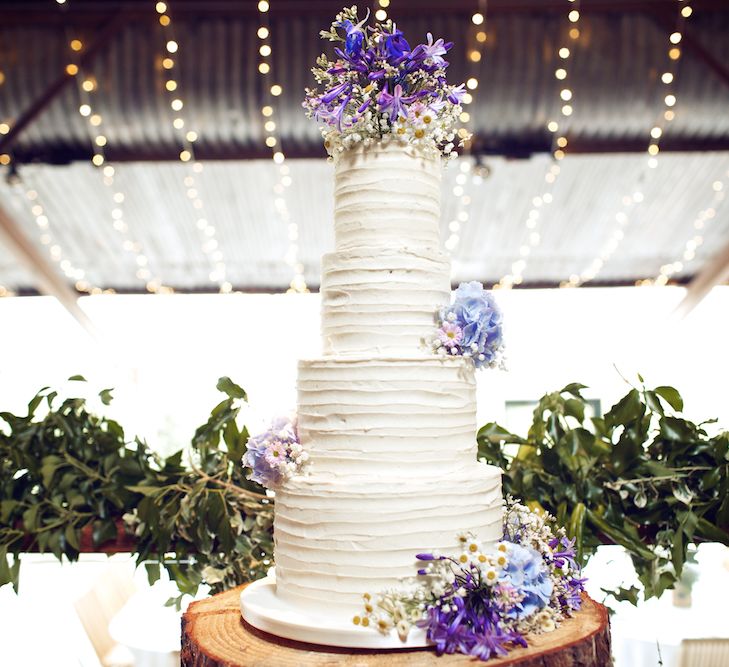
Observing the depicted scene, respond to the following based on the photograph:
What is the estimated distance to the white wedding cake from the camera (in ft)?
6.44

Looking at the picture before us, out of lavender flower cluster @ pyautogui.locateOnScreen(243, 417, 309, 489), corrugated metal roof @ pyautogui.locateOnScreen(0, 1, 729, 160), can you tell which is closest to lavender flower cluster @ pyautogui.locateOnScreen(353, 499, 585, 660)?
lavender flower cluster @ pyautogui.locateOnScreen(243, 417, 309, 489)

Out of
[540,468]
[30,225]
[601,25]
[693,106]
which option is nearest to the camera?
[540,468]

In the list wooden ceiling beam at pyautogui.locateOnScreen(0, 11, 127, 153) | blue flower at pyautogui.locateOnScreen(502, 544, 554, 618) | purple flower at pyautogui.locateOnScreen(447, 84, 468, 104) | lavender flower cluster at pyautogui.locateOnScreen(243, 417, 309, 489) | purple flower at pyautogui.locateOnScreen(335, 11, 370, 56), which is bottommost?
blue flower at pyautogui.locateOnScreen(502, 544, 554, 618)

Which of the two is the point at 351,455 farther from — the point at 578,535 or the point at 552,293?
the point at 552,293

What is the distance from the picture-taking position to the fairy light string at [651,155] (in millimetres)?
4988

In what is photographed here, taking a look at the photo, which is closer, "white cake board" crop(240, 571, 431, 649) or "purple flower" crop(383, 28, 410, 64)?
"white cake board" crop(240, 571, 431, 649)

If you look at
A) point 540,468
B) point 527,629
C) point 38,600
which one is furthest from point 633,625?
point 38,600

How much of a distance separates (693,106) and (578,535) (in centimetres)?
376

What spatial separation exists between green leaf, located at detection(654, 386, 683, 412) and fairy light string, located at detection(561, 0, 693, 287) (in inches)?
121

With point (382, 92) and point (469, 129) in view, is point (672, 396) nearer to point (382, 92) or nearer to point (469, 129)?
point (382, 92)

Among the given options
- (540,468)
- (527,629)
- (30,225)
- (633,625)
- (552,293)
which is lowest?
(633,625)

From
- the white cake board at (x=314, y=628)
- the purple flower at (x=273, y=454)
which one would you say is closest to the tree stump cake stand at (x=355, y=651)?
the white cake board at (x=314, y=628)

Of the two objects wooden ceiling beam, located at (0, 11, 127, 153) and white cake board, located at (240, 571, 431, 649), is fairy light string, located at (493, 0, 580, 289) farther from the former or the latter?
white cake board, located at (240, 571, 431, 649)

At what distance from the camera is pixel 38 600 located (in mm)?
3955
